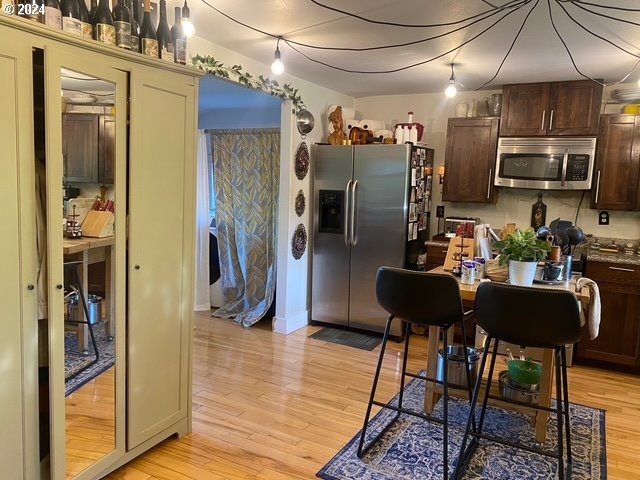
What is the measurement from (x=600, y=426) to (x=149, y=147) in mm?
3001

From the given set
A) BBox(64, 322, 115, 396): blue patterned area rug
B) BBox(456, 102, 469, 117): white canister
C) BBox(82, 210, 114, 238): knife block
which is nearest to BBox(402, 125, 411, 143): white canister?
BBox(456, 102, 469, 117): white canister

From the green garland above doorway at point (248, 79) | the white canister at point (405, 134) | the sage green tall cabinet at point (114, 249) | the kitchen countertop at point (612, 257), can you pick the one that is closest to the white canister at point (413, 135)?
the white canister at point (405, 134)

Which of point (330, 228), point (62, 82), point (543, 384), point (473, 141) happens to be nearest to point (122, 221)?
point (62, 82)

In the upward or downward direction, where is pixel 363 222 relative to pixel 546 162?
downward

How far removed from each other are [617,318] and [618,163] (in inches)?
49.2

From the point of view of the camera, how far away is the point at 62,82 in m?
1.90

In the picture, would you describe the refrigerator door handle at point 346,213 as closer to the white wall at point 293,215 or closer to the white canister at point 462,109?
the white wall at point 293,215

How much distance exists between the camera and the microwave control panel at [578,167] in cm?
414

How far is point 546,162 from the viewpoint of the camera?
14.0ft

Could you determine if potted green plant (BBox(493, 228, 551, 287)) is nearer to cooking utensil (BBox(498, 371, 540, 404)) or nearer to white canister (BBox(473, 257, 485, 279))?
white canister (BBox(473, 257, 485, 279))

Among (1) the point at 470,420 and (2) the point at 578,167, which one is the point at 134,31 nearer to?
(1) the point at 470,420

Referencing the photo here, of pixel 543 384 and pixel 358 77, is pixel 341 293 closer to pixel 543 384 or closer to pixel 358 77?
pixel 358 77

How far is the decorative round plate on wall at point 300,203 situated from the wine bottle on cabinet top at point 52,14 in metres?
2.91

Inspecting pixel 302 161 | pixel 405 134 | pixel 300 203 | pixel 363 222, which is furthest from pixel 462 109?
pixel 300 203
